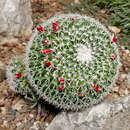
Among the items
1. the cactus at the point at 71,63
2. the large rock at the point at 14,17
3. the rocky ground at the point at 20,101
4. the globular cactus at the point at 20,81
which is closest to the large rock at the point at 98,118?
the cactus at the point at 71,63

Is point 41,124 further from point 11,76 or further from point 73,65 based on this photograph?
point 73,65

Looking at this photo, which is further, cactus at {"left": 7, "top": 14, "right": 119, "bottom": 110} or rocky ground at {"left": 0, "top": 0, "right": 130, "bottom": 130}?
rocky ground at {"left": 0, "top": 0, "right": 130, "bottom": 130}

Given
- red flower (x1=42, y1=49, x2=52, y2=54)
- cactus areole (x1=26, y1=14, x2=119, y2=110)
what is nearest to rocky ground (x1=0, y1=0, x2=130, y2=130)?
cactus areole (x1=26, y1=14, x2=119, y2=110)

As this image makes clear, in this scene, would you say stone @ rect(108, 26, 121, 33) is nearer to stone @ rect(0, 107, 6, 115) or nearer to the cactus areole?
the cactus areole

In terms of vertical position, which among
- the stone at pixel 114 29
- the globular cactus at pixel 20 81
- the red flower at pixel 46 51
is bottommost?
the globular cactus at pixel 20 81

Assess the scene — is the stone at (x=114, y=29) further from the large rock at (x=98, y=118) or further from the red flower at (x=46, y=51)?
the red flower at (x=46, y=51)

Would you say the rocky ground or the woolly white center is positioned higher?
the woolly white center

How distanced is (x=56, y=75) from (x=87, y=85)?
336mm

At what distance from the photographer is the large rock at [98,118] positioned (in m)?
2.67

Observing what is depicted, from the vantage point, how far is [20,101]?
317cm

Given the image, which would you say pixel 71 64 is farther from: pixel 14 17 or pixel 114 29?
pixel 114 29

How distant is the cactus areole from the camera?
2.48 meters

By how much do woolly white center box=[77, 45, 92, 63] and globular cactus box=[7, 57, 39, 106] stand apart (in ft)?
2.47

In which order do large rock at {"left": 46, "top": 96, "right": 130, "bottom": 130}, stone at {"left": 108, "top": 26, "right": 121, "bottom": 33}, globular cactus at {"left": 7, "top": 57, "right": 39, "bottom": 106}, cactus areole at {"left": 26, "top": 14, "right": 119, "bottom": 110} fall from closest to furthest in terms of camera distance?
1. cactus areole at {"left": 26, "top": 14, "right": 119, "bottom": 110}
2. large rock at {"left": 46, "top": 96, "right": 130, "bottom": 130}
3. globular cactus at {"left": 7, "top": 57, "right": 39, "bottom": 106}
4. stone at {"left": 108, "top": 26, "right": 121, "bottom": 33}
